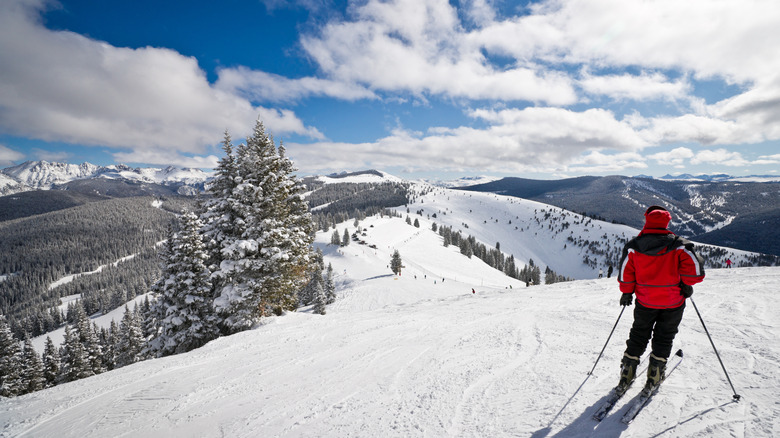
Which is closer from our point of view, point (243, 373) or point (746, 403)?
point (746, 403)

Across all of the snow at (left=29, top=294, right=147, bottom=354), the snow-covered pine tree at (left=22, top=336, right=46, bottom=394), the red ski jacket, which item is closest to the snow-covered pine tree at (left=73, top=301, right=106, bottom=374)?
the snow-covered pine tree at (left=22, top=336, right=46, bottom=394)

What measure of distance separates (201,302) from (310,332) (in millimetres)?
8801

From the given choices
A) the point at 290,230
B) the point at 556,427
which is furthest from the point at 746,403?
the point at 290,230

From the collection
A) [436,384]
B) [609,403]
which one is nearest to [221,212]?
[436,384]

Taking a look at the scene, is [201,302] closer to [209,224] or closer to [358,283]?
[209,224]

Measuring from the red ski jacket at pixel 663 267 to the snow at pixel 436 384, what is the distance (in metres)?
1.30

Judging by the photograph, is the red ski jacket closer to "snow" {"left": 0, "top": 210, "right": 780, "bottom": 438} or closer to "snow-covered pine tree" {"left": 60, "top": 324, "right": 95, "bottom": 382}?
"snow" {"left": 0, "top": 210, "right": 780, "bottom": 438}

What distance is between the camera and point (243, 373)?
21.3ft

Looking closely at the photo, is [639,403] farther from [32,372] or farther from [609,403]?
[32,372]

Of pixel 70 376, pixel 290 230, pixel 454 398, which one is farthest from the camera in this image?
pixel 70 376

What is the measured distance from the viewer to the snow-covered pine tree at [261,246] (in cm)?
1285

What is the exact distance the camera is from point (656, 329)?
14.1ft

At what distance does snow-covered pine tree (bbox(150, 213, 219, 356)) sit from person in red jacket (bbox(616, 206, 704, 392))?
52.0 feet

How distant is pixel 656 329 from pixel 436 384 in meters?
3.37
